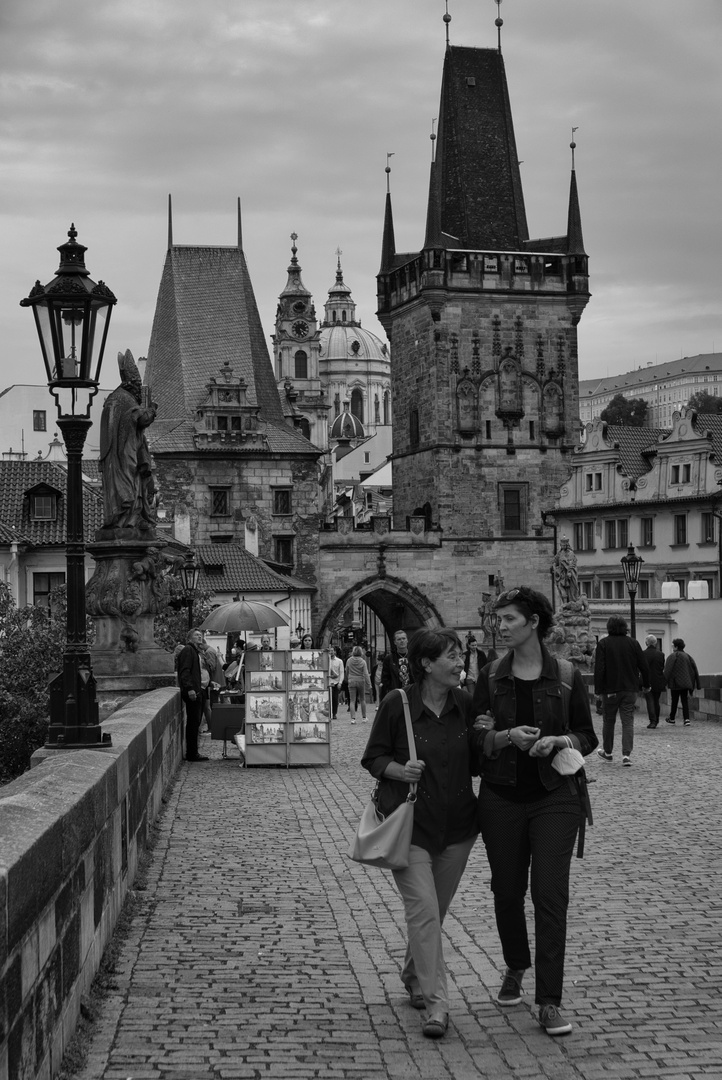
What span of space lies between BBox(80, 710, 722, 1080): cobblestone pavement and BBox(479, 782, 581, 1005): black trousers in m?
0.25

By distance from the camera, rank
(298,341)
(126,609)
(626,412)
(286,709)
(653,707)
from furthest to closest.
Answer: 1. (298,341)
2. (626,412)
3. (653,707)
4. (286,709)
5. (126,609)

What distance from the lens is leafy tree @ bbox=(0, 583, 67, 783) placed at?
59.6 feet

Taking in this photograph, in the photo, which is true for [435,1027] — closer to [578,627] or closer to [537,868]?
[537,868]

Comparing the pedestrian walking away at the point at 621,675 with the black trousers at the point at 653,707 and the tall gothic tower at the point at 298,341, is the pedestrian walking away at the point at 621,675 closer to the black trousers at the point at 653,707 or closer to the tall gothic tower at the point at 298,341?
the black trousers at the point at 653,707

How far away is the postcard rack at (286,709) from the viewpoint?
17859 millimetres

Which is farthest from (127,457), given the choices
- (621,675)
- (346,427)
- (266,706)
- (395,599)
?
(346,427)

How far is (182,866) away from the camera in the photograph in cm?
1014

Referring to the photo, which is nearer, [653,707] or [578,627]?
[653,707]

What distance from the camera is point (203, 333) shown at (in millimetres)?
70562

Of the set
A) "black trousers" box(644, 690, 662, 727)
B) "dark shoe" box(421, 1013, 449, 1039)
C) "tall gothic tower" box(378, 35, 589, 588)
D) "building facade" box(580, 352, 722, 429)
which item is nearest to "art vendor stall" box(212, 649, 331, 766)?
"black trousers" box(644, 690, 662, 727)

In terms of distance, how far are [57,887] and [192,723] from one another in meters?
13.5

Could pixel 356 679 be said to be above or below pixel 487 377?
below

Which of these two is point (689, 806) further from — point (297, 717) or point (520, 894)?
point (520, 894)

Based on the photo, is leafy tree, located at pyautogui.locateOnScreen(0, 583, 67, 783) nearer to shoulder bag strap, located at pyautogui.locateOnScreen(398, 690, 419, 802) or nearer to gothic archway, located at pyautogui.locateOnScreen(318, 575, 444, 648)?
shoulder bag strap, located at pyautogui.locateOnScreen(398, 690, 419, 802)
